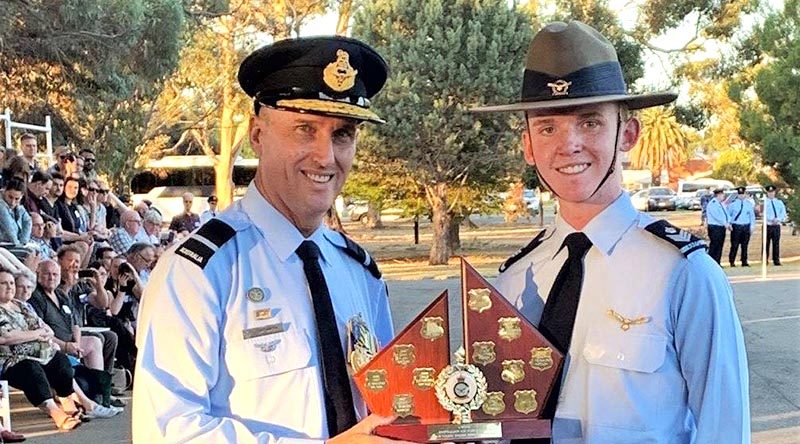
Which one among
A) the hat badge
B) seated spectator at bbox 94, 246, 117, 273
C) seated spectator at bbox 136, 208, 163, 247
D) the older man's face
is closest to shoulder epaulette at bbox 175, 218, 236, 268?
the hat badge

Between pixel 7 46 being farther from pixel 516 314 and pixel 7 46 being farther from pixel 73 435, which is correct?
pixel 516 314

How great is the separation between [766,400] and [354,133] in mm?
5861

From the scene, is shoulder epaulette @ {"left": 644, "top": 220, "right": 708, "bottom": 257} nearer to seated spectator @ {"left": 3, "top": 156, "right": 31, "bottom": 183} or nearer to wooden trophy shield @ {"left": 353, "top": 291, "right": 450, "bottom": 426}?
wooden trophy shield @ {"left": 353, "top": 291, "right": 450, "bottom": 426}

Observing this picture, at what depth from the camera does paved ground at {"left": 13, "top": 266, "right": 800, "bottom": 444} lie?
21.5 ft

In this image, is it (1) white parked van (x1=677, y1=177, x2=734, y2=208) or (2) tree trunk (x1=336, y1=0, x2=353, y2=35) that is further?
(1) white parked van (x1=677, y1=177, x2=734, y2=208)

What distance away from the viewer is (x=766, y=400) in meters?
7.16

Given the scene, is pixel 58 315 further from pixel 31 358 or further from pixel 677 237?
pixel 677 237

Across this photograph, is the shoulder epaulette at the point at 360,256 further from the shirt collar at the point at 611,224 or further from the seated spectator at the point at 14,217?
the seated spectator at the point at 14,217

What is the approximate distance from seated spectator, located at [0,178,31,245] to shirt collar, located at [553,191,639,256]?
695cm

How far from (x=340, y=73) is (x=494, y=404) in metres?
0.92

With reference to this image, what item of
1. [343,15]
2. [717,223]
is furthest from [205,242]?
[343,15]

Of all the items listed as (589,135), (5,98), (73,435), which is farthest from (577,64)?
(5,98)

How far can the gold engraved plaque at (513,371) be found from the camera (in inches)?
Result: 80.3

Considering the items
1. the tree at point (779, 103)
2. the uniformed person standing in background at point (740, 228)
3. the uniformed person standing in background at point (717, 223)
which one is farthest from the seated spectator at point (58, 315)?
the tree at point (779, 103)
